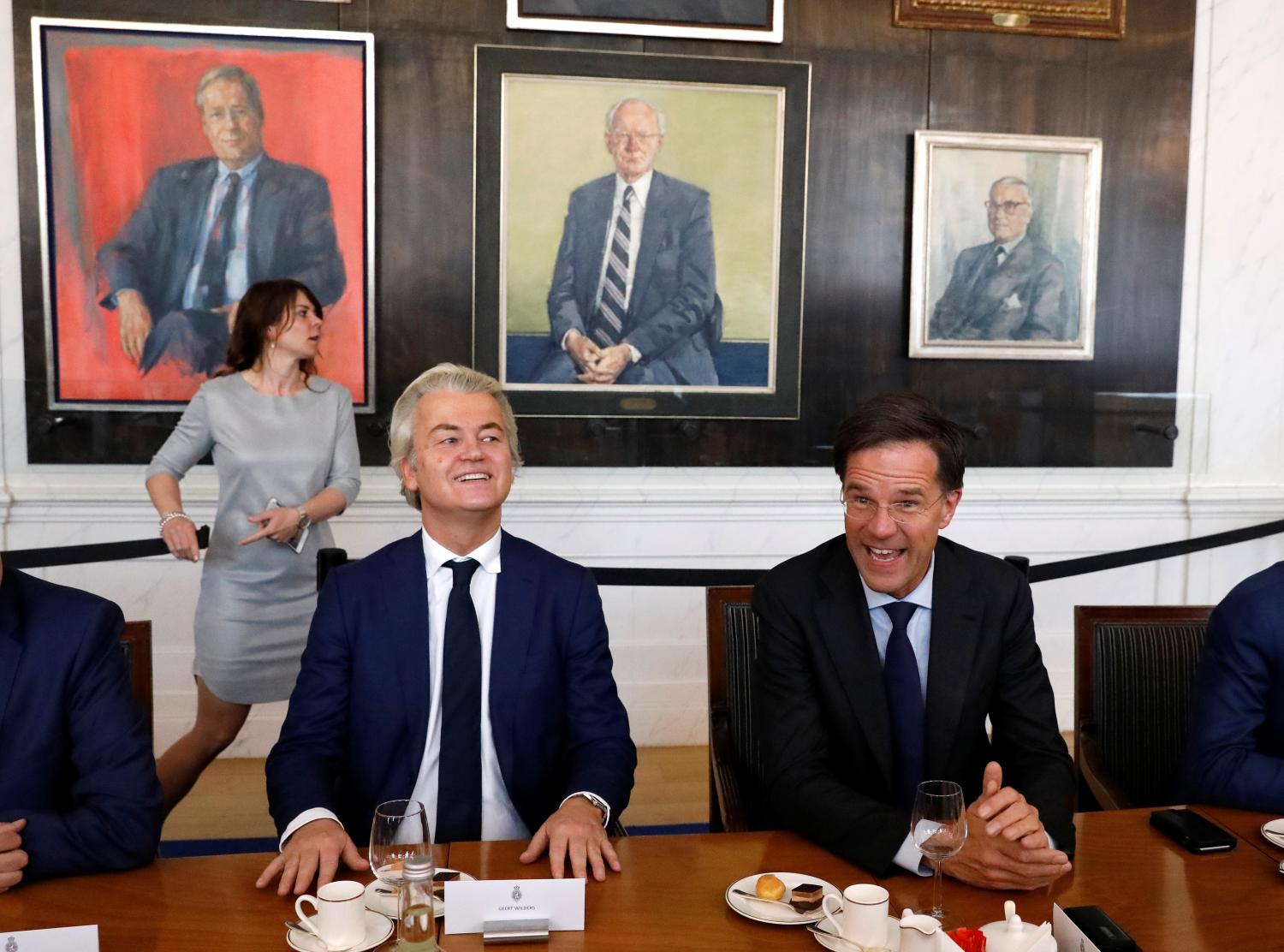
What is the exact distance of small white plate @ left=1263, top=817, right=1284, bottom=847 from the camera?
196 cm

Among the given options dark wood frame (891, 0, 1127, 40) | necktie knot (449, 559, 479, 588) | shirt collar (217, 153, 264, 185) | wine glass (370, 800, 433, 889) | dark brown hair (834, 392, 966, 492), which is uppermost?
dark wood frame (891, 0, 1127, 40)

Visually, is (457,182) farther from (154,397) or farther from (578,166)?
(154,397)

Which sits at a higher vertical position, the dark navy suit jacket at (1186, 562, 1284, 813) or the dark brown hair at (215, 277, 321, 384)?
the dark brown hair at (215, 277, 321, 384)

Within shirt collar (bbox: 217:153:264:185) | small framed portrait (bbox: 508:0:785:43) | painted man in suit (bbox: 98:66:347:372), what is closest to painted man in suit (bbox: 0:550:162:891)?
painted man in suit (bbox: 98:66:347:372)

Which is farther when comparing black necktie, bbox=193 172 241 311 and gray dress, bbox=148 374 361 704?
black necktie, bbox=193 172 241 311

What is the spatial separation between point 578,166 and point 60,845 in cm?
379

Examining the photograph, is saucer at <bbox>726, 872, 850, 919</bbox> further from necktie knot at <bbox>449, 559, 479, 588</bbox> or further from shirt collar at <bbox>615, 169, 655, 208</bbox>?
shirt collar at <bbox>615, 169, 655, 208</bbox>

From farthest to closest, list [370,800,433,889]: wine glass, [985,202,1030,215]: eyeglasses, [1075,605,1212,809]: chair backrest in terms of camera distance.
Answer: [985,202,1030,215]: eyeglasses < [1075,605,1212,809]: chair backrest < [370,800,433,889]: wine glass

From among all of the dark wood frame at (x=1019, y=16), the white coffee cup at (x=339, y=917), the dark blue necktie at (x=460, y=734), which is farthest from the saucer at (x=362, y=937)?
the dark wood frame at (x=1019, y=16)

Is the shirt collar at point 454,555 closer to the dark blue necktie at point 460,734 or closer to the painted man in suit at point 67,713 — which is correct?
the dark blue necktie at point 460,734

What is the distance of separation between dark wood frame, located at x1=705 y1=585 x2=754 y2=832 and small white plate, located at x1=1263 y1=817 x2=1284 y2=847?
1.06 m

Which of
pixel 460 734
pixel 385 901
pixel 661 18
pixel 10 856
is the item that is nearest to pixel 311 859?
pixel 385 901

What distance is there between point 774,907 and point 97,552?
2803 millimetres

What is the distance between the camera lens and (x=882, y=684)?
235cm
